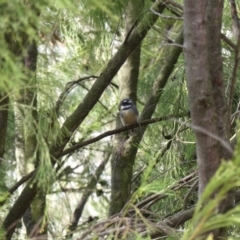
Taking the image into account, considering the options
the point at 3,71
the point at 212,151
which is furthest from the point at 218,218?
the point at 3,71

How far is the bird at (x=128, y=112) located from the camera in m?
2.78

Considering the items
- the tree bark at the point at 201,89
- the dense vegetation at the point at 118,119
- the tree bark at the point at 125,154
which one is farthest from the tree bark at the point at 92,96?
the tree bark at the point at 201,89

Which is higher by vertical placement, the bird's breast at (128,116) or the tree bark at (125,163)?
the bird's breast at (128,116)

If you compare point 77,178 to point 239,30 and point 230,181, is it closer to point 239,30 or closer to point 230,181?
point 239,30

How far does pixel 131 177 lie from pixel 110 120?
1.19m

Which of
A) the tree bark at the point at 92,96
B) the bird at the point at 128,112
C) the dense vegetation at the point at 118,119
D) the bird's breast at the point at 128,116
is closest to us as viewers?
the dense vegetation at the point at 118,119

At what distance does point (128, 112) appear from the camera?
2.95 m

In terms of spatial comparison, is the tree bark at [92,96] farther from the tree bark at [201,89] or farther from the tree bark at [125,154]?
the tree bark at [201,89]

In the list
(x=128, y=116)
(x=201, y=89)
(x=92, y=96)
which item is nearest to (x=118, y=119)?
(x=128, y=116)

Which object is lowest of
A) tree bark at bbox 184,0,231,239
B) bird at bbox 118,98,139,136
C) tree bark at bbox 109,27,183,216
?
tree bark at bbox 184,0,231,239

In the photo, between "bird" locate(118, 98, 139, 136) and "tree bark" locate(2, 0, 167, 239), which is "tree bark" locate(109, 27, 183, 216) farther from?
"tree bark" locate(2, 0, 167, 239)

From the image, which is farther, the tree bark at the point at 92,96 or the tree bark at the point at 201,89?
the tree bark at the point at 92,96

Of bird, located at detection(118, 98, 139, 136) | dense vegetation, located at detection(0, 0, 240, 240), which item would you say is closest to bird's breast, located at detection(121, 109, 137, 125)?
bird, located at detection(118, 98, 139, 136)

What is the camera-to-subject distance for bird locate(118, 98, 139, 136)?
2.78 metres
